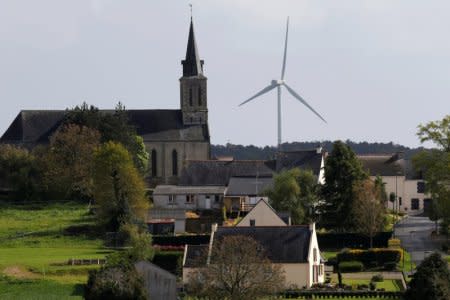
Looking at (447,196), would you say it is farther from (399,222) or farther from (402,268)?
(399,222)

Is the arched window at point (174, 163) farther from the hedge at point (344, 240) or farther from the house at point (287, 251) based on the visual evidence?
the house at point (287, 251)

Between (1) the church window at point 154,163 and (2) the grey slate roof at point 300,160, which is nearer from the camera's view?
(2) the grey slate roof at point 300,160

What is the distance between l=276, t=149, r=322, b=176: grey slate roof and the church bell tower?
1691 centimetres

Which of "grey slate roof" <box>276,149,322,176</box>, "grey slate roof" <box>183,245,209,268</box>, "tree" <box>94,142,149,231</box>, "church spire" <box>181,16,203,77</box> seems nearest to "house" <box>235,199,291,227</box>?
"tree" <box>94,142,149,231</box>

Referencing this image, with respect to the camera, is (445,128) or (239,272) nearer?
(239,272)

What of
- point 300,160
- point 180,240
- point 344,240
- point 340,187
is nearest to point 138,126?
point 300,160

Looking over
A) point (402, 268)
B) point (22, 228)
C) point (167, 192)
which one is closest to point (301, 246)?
point (402, 268)

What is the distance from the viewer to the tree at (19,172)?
11306 cm

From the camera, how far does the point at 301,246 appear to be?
7494 centimetres

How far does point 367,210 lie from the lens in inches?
3487

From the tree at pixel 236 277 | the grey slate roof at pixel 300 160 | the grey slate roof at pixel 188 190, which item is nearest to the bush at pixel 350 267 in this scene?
the tree at pixel 236 277

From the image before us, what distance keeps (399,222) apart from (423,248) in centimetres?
1796

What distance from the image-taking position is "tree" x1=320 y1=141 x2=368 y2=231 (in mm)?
92438

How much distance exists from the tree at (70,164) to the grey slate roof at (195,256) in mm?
35371
